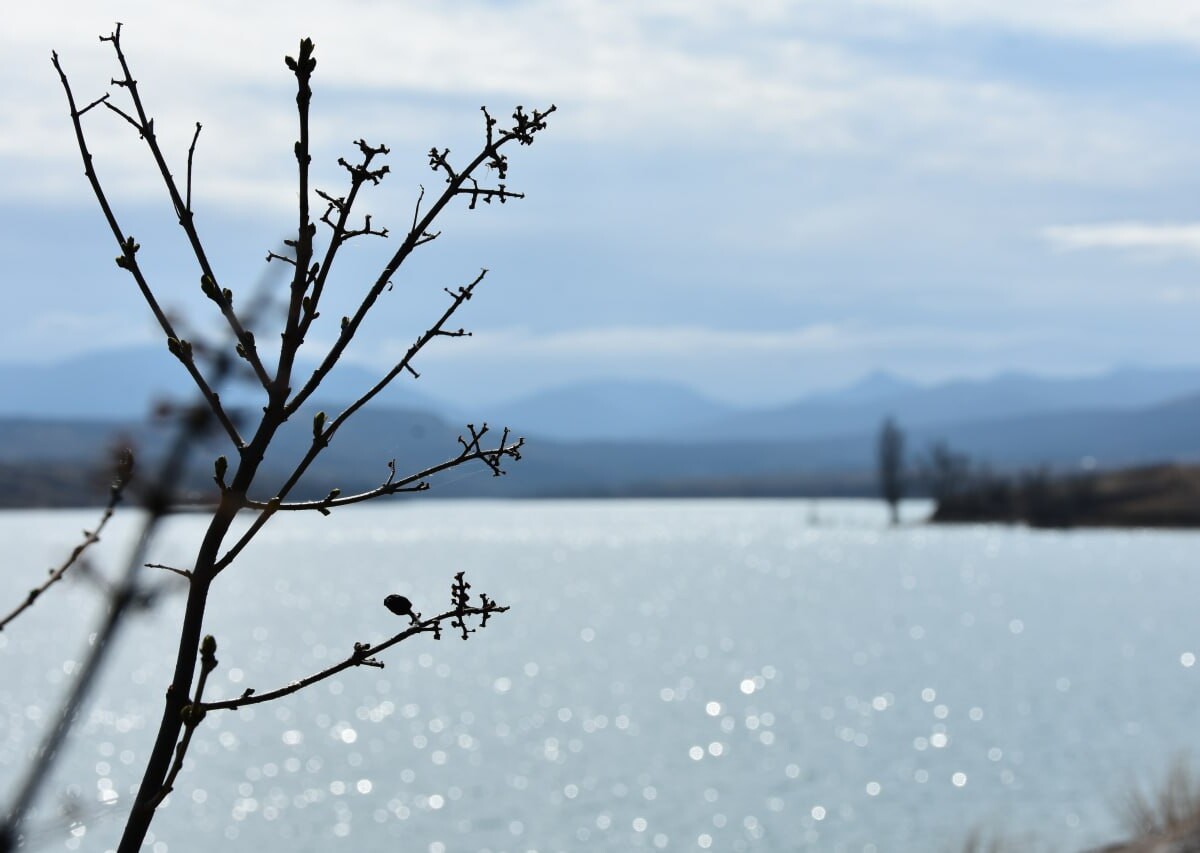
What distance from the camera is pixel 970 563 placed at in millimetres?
150000

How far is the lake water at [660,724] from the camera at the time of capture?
34344mm

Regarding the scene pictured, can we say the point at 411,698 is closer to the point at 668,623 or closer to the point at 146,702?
the point at 146,702

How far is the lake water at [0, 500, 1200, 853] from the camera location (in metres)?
34.3

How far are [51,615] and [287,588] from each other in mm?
23883

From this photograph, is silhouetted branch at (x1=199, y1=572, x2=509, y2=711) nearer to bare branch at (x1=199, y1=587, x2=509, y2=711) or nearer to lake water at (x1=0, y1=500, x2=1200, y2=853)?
bare branch at (x1=199, y1=587, x2=509, y2=711)

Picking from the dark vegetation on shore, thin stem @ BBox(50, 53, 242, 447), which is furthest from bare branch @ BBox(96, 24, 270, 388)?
the dark vegetation on shore

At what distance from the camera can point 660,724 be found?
165 feet

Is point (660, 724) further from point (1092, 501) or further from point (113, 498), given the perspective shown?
point (1092, 501)

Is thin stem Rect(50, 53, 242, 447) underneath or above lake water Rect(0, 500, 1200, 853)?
above

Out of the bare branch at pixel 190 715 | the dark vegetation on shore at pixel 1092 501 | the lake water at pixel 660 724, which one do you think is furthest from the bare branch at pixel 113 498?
the dark vegetation on shore at pixel 1092 501

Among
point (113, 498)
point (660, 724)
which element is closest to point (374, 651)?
point (113, 498)

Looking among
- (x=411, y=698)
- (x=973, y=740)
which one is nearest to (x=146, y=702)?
(x=411, y=698)

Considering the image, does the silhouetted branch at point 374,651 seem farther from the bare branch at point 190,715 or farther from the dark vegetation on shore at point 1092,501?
the dark vegetation on shore at point 1092,501

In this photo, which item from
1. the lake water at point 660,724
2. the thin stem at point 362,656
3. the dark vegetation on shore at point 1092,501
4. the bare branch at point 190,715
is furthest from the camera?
the dark vegetation on shore at point 1092,501
